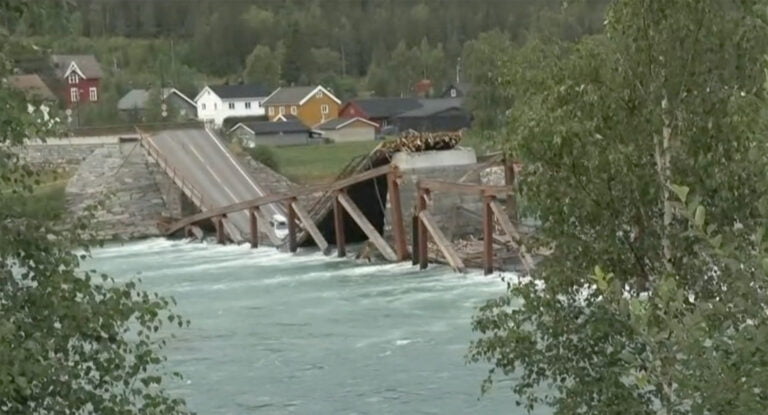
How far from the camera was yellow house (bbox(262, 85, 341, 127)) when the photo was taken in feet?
316

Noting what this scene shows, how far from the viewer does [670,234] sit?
773 centimetres

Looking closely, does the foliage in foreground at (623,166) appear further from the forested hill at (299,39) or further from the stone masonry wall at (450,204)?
the forested hill at (299,39)

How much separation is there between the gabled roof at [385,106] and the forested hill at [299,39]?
13770 mm

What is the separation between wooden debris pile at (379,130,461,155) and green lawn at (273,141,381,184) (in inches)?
658

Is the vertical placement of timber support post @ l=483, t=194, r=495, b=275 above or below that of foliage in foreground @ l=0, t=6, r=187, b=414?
below

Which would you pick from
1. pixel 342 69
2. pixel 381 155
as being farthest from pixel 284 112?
pixel 381 155

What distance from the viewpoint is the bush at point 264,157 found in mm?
55719

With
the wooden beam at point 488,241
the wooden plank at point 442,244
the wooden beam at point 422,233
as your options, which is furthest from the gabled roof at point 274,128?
the wooden beam at point 488,241

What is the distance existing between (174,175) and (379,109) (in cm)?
4583

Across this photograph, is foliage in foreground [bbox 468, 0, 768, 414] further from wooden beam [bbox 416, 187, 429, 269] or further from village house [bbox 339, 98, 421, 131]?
village house [bbox 339, 98, 421, 131]

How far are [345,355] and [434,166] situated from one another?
14.4m

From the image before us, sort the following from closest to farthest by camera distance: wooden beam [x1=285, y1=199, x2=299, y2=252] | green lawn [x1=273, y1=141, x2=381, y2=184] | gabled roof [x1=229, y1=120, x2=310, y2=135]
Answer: wooden beam [x1=285, y1=199, x2=299, y2=252], green lawn [x1=273, y1=141, x2=381, y2=184], gabled roof [x1=229, y1=120, x2=310, y2=135]

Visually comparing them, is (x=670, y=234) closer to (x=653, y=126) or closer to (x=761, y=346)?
(x=653, y=126)

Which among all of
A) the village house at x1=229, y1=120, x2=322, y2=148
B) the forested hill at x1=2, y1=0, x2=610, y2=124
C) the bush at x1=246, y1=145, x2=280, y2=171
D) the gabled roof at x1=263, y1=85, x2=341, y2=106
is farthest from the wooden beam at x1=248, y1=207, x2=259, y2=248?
the gabled roof at x1=263, y1=85, x2=341, y2=106
